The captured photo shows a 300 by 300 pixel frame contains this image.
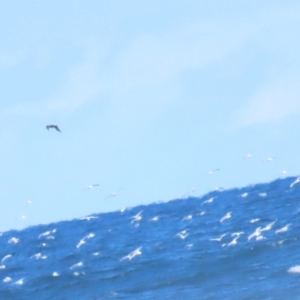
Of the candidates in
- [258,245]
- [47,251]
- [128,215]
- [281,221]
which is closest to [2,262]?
[47,251]

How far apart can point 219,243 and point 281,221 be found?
3.28 m

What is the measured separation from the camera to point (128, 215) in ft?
167

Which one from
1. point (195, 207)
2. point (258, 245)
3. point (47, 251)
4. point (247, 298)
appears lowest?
point (247, 298)

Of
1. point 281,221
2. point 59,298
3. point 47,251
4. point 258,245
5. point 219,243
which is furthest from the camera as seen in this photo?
point 47,251

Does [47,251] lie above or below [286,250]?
above

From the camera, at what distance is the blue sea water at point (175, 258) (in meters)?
19.9

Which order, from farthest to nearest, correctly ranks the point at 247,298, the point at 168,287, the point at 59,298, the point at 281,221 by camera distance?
the point at 281,221, the point at 59,298, the point at 168,287, the point at 247,298

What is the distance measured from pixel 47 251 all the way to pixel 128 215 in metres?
16.6

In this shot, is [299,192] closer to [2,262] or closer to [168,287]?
[2,262]

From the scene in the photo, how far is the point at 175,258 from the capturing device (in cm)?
2486

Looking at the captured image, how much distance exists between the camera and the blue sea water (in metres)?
19.9

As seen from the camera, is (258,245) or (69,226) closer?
(258,245)

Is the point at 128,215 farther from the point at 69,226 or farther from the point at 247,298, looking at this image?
the point at 247,298

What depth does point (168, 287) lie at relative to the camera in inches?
811
